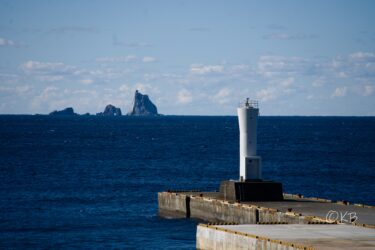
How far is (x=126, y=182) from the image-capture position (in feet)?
300

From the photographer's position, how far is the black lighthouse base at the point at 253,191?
59844 millimetres

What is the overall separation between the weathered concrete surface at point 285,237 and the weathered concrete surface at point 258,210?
3.35m

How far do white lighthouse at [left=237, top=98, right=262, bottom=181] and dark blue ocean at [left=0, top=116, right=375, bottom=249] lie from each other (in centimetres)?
528

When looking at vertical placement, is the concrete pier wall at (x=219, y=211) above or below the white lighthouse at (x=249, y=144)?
below

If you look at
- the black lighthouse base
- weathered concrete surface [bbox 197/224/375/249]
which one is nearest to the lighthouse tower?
the black lighthouse base

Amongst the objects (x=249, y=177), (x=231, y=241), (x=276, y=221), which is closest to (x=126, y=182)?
(x=249, y=177)

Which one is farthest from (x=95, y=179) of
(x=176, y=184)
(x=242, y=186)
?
(x=242, y=186)

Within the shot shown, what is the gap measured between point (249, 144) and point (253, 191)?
3.27 m

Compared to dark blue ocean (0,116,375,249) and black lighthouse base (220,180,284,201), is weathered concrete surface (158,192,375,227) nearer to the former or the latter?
black lighthouse base (220,180,284,201)

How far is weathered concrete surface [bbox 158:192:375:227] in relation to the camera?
50062mm

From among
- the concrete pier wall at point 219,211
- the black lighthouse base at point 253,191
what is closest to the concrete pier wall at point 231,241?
the concrete pier wall at point 219,211

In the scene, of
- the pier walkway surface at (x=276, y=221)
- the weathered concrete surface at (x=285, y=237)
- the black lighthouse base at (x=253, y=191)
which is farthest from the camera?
the black lighthouse base at (x=253, y=191)

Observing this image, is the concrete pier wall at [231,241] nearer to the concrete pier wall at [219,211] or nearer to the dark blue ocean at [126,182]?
the dark blue ocean at [126,182]

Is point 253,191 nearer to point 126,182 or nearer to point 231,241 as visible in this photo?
point 231,241
